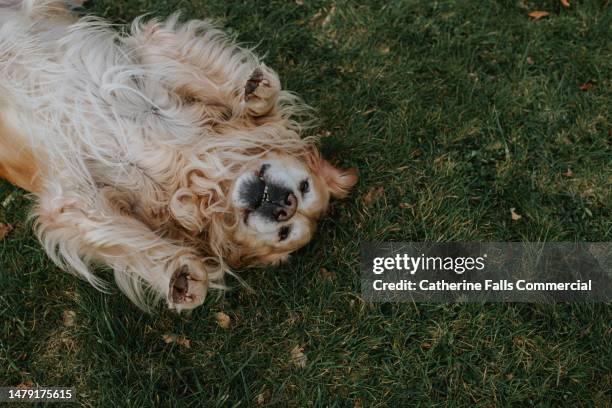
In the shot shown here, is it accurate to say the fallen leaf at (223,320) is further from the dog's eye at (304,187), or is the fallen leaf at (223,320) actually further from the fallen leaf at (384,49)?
the fallen leaf at (384,49)

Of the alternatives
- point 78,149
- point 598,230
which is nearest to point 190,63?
point 78,149

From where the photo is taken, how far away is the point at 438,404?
3906 millimetres

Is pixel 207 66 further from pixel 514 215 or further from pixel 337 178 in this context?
pixel 514 215

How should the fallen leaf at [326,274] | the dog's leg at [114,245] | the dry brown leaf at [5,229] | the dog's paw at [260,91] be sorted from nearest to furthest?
1. the dog's leg at [114,245]
2. the dog's paw at [260,91]
3. the fallen leaf at [326,274]
4. the dry brown leaf at [5,229]

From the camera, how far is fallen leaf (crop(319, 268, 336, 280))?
425 centimetres

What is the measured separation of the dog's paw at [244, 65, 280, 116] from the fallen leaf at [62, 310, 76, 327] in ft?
6.26

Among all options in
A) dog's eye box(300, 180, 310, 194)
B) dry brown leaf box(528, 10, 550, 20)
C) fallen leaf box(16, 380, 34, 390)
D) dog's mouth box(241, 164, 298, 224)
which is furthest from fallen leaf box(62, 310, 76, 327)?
dry brown leaf box(528, 10, 550, 20)

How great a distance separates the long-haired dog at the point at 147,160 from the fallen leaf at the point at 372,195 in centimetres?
54

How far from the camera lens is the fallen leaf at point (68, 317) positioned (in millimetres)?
4148

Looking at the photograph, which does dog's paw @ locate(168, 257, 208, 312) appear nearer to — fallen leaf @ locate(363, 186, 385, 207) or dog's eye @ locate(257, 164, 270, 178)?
dog's eye @ locate(257, 164, 270, 178)

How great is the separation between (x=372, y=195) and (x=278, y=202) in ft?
3.77

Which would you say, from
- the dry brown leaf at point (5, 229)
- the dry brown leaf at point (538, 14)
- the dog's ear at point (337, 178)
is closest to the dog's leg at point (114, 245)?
the dry brown leaf at point (5, 229)

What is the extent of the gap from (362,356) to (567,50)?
2.93 metres

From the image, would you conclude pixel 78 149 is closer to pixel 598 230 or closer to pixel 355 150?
pixel 355 150
